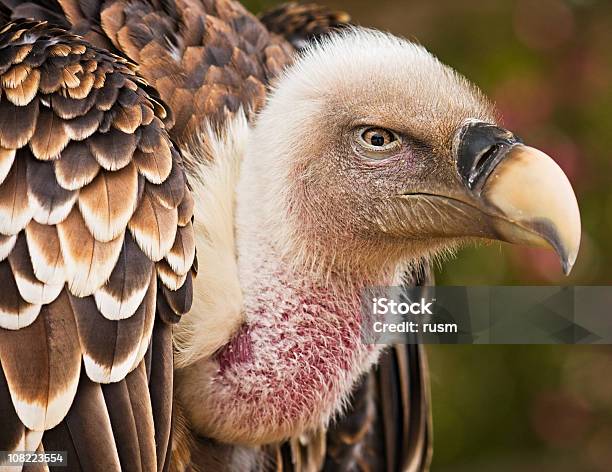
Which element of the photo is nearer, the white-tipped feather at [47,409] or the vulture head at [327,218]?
the white-tipped feather at [47,409]

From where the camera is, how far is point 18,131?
62.3 inches

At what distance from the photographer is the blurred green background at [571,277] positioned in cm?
354

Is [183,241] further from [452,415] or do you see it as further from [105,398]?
[452,415]

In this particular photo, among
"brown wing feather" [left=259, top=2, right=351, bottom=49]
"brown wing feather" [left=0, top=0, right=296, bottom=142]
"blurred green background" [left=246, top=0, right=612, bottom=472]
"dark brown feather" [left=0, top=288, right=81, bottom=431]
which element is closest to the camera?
"dark brown feather" [left=0, top=288, right=81, bottom=431]

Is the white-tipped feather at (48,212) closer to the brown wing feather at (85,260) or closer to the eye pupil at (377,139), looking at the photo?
the brown wing feather at (85,260)

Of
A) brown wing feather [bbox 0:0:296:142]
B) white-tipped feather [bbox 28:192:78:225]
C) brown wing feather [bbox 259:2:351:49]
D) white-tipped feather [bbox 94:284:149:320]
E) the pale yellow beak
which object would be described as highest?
brown wing feather [bbox 259:2:351:49]

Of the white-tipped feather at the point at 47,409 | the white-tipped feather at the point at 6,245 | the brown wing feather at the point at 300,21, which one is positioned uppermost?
the brown wing feather at the point at 300,21

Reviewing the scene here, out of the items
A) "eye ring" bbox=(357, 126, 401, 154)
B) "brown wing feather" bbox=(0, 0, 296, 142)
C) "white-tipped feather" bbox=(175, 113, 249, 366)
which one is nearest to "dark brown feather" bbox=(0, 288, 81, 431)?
"white-tipped feather" bbox=(175, 113, 249, 366)

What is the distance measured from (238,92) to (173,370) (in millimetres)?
583

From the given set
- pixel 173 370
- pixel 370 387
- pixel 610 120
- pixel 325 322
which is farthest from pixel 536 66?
pixel 173 370

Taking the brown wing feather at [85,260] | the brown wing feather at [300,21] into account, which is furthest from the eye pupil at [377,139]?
the brown wing feather at [300,21]

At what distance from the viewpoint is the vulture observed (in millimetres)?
1547

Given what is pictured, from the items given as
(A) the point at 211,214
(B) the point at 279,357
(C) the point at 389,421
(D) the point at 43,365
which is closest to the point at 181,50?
(A) the point at 211,214

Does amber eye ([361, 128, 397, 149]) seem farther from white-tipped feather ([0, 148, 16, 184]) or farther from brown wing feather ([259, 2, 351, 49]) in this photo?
brown wing feather ([259, 2, 351, 49])
